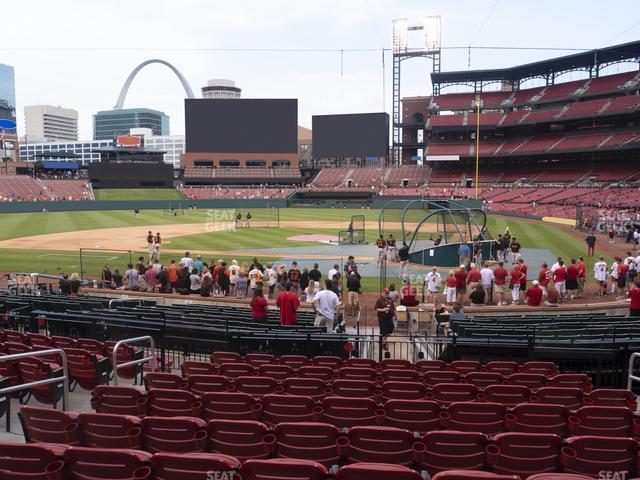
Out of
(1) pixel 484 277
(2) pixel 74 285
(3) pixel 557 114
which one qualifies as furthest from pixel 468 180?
(2) pixel 74 285

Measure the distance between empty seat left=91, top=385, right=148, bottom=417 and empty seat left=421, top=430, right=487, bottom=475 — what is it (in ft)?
10.5

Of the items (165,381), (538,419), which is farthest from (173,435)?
(538,419)

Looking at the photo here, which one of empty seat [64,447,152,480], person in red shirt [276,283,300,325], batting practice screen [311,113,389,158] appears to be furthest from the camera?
batting practice screen [311,113,389,158]

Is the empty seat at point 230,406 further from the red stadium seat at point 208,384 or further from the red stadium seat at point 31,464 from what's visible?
the red stadium seat at point 31,464

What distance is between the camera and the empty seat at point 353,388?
670cm

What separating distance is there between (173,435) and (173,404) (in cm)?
107

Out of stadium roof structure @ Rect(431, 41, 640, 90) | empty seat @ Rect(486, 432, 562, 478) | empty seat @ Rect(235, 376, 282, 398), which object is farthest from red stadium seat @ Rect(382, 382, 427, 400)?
stadium roof structure @ Rect(431, 41, 640, 90)

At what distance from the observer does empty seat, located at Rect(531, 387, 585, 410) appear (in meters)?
6.60

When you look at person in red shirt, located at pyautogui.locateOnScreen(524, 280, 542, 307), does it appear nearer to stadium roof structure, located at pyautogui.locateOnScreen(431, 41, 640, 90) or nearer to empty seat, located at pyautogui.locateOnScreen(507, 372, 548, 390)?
empty seat, located at pyautogui.locateOnScreen(507, 372, 548, 390)

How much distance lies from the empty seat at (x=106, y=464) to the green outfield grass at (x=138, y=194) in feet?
269

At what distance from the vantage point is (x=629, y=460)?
4543mm

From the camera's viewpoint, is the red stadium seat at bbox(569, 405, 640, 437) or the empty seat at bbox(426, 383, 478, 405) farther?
the empty seat at bbox(426, 383, 478, 405)

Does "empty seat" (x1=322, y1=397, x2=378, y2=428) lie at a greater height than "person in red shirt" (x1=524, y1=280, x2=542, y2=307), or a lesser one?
greater

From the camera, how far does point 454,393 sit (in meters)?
6.73
